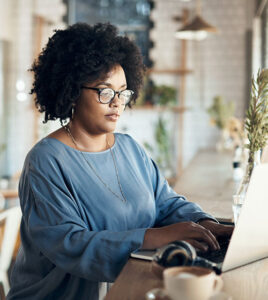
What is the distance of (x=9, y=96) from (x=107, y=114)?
194 inches

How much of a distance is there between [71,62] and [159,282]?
90 centimetres

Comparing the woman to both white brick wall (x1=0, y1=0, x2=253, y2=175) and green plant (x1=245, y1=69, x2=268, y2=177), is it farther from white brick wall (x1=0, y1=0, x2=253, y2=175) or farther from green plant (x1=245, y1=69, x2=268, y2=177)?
white brick wall (x1=0, y1=0, x2=253, y2=175)

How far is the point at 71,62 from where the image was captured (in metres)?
1.71

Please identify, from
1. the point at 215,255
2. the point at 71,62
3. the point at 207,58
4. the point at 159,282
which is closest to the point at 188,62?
the point at 207,58

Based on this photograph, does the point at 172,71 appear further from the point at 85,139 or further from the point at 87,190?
the point at 87,190

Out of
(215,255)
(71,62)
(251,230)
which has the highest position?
(71,62)

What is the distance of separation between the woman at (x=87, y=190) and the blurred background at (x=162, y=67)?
14.3 feet

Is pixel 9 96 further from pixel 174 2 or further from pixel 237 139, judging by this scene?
pixel 237 139

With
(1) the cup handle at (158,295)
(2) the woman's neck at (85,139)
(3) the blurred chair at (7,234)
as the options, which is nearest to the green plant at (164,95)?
(3) the blurred chair at (7,234)

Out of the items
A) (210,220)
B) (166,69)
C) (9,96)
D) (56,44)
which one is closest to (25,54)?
(9,96)

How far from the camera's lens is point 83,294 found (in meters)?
1.49

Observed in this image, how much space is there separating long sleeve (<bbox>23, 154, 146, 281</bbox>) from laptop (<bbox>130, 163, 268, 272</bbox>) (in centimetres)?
6

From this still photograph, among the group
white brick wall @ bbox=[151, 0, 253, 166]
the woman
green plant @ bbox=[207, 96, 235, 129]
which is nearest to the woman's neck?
the woman

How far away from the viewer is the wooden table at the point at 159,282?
1.09 metres
